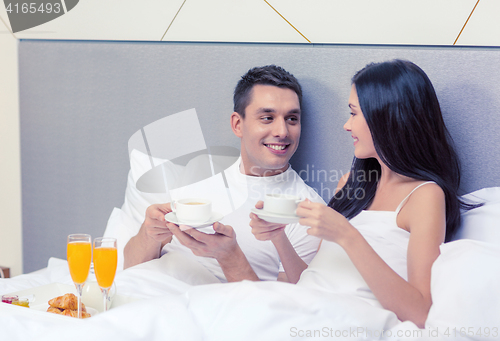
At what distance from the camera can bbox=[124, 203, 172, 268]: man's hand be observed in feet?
4.41

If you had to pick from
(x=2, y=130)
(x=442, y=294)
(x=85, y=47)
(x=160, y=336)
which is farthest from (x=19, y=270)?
(x=442, y=294)

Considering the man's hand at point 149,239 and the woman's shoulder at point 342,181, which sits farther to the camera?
the woman's shoulder at point 342,181

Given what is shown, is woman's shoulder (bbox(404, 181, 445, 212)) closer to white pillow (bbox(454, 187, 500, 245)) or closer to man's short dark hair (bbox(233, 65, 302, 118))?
white pillow (bbox(454, 187, 500, 245))

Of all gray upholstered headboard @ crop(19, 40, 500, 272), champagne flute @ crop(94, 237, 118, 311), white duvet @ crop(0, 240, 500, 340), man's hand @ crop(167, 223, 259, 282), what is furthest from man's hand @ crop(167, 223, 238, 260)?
gray upholstered headboard @ crop(19, 40, 500, 272)

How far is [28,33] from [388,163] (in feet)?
5.73

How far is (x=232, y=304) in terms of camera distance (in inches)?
36.6

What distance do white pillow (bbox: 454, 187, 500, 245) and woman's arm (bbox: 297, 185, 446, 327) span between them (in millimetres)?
200

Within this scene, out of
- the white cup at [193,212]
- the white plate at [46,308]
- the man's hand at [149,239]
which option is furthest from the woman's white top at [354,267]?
the white plate at [46,308]

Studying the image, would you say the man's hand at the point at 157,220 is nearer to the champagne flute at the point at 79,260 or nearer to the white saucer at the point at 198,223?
the white saucer at the point at 198,223

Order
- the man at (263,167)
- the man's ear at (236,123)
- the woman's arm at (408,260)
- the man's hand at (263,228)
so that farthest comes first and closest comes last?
the man's ear at (236,123), the man at (263,167), the man's hand at (263,228), the woman's arm at (408,260)

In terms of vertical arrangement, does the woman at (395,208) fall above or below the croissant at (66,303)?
above

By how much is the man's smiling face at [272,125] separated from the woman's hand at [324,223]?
0.48 meters

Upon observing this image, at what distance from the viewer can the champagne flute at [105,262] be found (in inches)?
43.6

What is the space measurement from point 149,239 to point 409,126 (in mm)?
937
